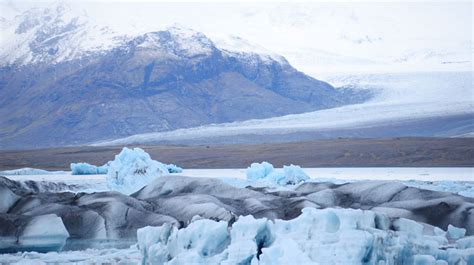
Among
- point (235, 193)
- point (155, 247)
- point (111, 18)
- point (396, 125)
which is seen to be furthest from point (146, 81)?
point (155, 247)

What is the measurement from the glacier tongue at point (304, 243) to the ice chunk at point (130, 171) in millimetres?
12195

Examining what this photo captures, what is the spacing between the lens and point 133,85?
101 meters

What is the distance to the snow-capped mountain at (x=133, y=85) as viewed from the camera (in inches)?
3767

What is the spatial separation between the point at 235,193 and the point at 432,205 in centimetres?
526

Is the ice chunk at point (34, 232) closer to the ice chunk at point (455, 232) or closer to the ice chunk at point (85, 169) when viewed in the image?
the ice chunk at point (455, 232)

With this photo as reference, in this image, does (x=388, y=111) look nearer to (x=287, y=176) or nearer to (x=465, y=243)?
(x=287, y=176)

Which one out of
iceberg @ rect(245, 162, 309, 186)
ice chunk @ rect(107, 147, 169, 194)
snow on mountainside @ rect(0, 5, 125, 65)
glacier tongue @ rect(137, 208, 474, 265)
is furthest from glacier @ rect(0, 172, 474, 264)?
snow on mountainside @ rect(0, 5, 125, 65)

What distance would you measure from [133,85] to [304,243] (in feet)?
287

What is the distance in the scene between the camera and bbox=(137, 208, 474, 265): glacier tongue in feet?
45.5

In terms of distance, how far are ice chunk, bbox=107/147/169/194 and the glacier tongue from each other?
12.2 meters

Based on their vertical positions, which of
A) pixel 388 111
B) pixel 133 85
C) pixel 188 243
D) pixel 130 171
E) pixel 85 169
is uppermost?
pixel 188 243

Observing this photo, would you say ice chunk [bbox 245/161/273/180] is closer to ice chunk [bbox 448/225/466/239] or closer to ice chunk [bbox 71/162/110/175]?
ice chunk [bbox 71/162/110/175]

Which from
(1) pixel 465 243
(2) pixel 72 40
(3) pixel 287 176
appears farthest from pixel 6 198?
(2) pixel 72 40

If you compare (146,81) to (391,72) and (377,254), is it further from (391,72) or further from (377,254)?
(377,254)
